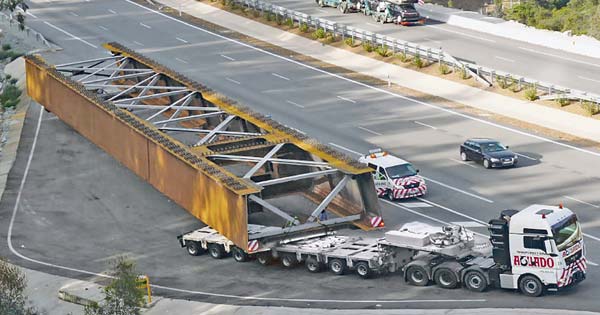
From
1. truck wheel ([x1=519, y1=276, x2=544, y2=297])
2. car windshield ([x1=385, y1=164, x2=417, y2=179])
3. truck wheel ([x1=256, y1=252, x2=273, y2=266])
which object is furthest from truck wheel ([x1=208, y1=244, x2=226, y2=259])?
truck wheel ([x1=519, y1=276, x2=544, y2=297])

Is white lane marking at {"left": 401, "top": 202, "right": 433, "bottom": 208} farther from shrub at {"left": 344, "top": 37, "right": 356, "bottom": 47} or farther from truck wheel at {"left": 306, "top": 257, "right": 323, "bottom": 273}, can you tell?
shrub at {"left": 344, "top": 37, "right": 356, "bottom": 47}

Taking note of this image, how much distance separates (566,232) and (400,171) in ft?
43.8

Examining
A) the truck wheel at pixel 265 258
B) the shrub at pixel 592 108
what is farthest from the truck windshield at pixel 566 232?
the shrub at pixel 592 108

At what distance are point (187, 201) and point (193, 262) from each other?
2.53 meters

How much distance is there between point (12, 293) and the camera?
34.2 metres

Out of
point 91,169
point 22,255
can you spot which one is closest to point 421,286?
point 22,255

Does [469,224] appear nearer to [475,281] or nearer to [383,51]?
[475,281]

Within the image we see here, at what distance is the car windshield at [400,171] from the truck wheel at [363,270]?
10.0 m

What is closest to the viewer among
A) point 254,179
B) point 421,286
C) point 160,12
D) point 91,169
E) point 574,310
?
point 574,310

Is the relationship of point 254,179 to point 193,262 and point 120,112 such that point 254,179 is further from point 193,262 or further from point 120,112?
point 120,112

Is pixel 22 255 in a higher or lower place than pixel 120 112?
lower

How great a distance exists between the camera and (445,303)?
32.8 m

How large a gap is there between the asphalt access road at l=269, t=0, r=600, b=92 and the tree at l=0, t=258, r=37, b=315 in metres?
36.5

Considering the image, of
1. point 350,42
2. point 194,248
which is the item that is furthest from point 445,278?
point 350,42
